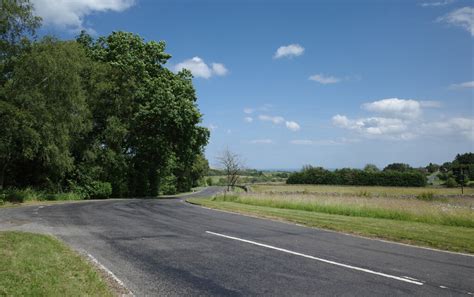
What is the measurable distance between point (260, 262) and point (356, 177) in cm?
8357

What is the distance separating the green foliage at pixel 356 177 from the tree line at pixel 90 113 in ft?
167

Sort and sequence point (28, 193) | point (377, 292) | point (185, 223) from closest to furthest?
point (377, 292) < point (185, 223) < point (28, 193)

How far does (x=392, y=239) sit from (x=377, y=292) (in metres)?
6.30

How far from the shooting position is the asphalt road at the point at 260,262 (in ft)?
21.6

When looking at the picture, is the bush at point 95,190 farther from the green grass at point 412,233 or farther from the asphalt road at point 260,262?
the green grass at point 412,233

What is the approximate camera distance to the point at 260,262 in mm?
8430

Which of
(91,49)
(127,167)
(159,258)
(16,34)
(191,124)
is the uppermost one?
(91,49)

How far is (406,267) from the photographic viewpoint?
8211mm

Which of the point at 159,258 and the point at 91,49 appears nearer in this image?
the point at 159,258

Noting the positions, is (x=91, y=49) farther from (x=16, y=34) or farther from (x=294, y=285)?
(x=294, y=285)

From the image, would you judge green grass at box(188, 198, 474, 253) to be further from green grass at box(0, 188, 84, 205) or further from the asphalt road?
green grass at box(0, 188, 84, 205)

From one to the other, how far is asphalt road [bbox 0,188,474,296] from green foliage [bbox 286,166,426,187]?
7664 centimetres

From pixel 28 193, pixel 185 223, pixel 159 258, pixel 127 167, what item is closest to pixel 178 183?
pixel 127 167

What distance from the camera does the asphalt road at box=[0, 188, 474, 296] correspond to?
6574 mm
